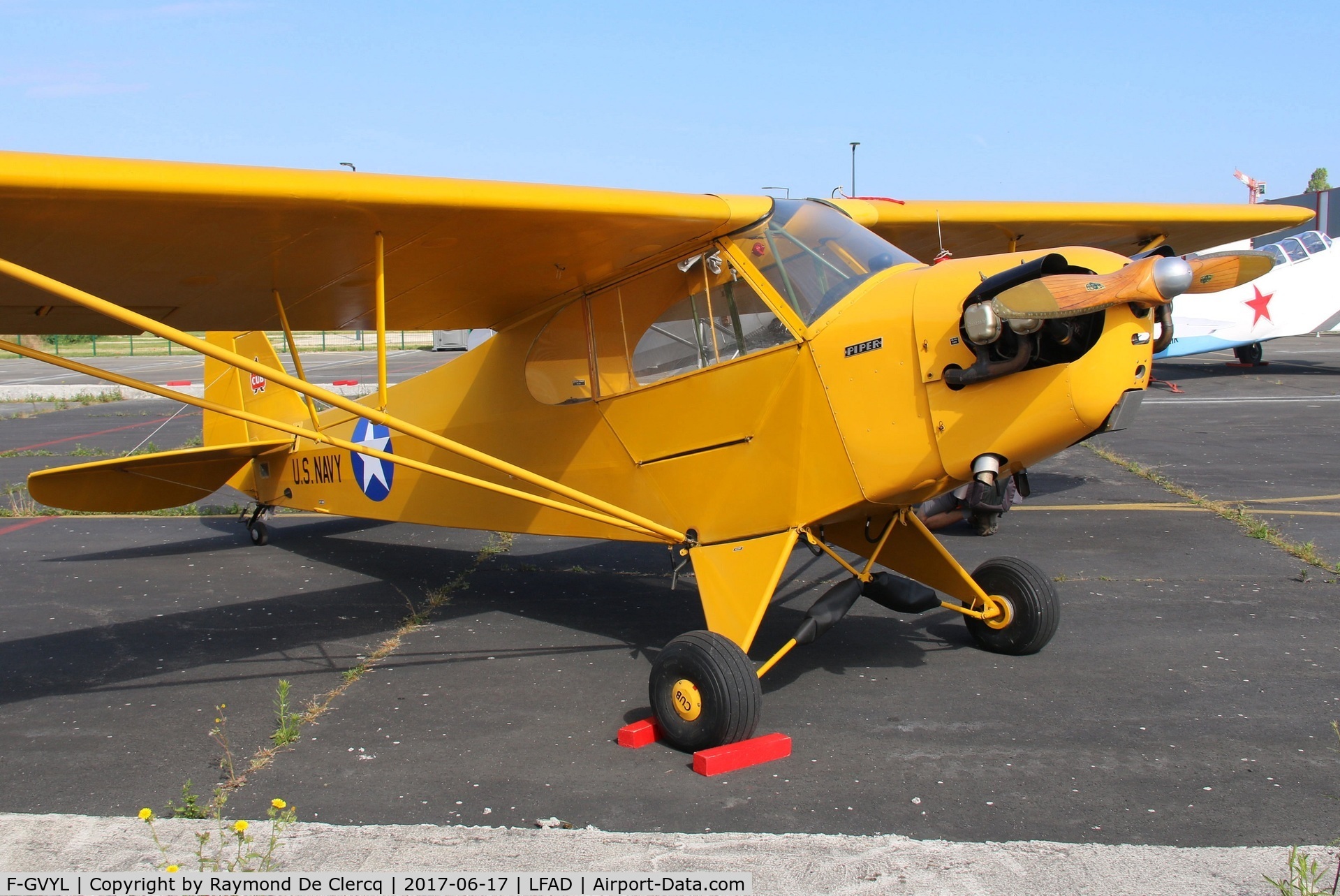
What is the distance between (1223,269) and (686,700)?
309 cm

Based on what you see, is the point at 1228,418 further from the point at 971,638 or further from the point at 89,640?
the point at 89,640

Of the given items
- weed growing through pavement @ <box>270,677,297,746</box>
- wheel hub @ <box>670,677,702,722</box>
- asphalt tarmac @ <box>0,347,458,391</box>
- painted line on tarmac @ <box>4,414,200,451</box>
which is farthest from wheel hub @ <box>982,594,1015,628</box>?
asphalt tarmac @ <box>0,347,458,391</box>

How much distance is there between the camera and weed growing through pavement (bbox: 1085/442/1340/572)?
322 inches

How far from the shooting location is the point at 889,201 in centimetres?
798

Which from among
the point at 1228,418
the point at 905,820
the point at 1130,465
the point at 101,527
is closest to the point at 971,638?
the point at 905,820

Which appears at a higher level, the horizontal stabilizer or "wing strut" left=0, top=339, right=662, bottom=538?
"wing strut" left=0, top=339, right=662, bottom=538

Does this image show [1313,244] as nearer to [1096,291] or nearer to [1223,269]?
[1223,269]

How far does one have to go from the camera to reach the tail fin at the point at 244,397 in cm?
992

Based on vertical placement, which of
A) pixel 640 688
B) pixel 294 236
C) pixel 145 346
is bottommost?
pixel 640 688

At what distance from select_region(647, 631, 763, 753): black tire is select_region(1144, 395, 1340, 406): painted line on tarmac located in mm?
16237

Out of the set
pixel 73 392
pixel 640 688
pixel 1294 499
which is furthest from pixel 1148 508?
pixel 73 392

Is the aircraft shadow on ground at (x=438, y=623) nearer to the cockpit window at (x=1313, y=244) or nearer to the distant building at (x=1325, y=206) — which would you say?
the cockpit window at (x=1313, y=244)

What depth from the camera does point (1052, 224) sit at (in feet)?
28.0

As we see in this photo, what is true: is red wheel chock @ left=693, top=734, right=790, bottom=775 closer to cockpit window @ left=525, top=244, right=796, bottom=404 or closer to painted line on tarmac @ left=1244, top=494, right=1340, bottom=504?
cockpit window @ left=525, top=244, right=796, bottom=404
